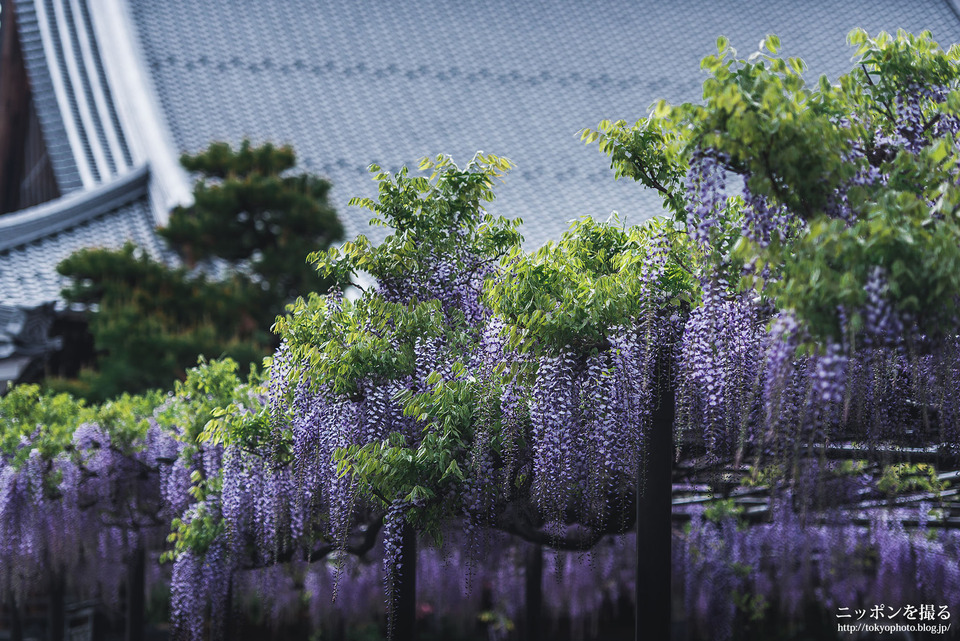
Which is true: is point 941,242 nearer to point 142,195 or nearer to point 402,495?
point 402,495

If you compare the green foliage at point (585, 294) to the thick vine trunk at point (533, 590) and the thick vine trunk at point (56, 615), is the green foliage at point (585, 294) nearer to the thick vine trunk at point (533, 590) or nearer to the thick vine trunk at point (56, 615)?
the thick vine trunk at point (533, 590)

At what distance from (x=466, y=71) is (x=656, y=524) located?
22.6 m

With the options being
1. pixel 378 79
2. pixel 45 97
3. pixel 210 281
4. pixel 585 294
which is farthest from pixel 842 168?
pixel 378 79

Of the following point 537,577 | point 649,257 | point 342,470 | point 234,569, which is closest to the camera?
point 649,257

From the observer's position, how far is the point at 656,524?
5.44 meters

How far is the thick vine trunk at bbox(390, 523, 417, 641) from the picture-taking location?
6.61 meters

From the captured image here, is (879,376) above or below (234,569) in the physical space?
above

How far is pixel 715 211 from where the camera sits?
15.2 feet

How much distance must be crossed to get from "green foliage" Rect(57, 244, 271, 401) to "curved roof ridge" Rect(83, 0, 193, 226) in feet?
14.9

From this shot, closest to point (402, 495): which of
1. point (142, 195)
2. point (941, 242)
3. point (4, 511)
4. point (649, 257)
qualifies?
point (649, 257)

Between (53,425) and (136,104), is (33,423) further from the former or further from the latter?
(136,104)

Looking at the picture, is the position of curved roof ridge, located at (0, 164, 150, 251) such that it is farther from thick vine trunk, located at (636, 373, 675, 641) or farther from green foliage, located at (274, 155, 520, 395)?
thick vine trunk, located at (636, 373, 675, 641)

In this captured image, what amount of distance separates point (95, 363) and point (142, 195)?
16.2ft

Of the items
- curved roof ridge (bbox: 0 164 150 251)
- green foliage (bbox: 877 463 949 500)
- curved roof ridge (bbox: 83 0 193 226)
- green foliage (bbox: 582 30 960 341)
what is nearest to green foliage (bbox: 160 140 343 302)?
curved roof ridge (bbox: 83 0 193 226)
